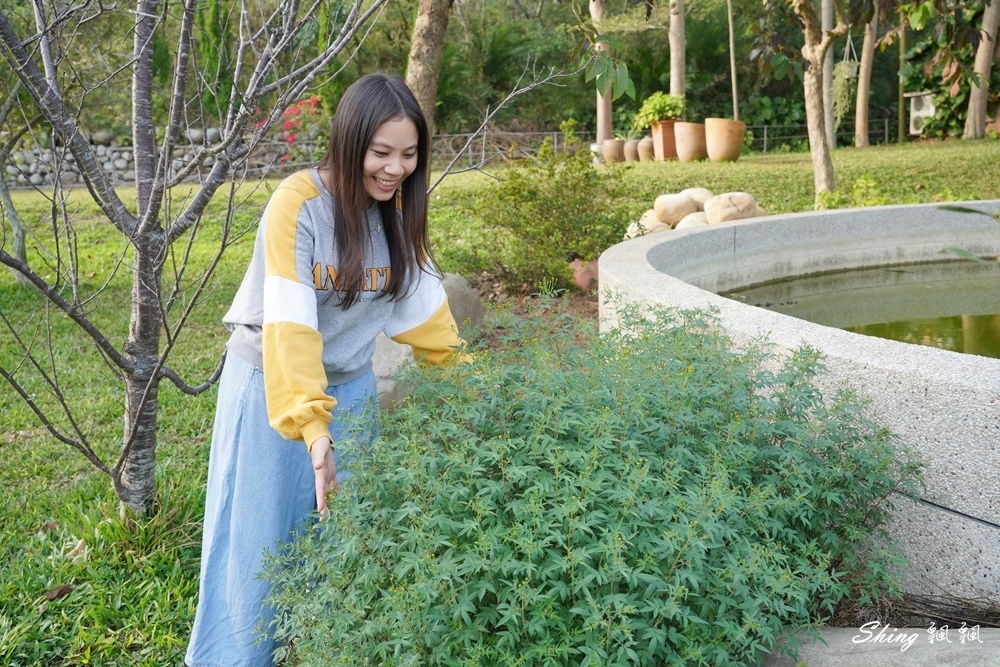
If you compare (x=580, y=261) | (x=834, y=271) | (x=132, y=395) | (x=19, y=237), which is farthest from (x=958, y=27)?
(x=19, y=237)

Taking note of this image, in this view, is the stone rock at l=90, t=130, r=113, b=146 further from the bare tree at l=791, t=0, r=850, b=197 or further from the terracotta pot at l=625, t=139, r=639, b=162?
the bare tree at l=791, t=0, r=850, b=197

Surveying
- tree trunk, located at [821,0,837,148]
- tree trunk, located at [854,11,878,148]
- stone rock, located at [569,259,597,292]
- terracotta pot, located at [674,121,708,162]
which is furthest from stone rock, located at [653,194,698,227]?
tree trunk, located at [854,11,878,148]

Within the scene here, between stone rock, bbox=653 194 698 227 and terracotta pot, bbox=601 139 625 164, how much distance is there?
25.0ft

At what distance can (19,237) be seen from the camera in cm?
595

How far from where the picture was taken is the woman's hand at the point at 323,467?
181cm

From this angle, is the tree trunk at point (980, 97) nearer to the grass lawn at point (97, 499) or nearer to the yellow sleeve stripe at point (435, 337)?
the grass lawn at point (97, 499)

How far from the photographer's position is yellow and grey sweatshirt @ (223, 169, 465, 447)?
6.14 feet

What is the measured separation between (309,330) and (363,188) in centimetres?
35

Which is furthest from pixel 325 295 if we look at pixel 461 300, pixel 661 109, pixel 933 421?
pixel 661 109

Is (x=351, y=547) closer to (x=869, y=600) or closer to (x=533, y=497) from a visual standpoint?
(x=533, y=497)

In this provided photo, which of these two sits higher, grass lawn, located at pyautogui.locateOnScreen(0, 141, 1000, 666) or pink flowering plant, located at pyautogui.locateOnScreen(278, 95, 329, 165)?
pink flowering plant, located at pyautogui.locateOnScreen(278, 95, 329, 165)

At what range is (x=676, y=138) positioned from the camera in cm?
1376

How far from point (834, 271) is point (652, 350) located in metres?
3.92

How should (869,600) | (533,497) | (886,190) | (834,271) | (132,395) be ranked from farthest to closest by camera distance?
(886,190), (834,271), (132,395), (869,600), (533,497)
